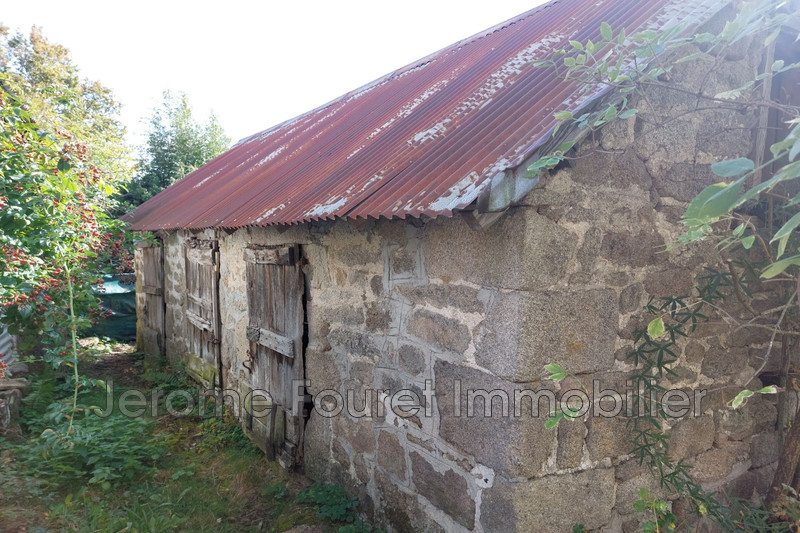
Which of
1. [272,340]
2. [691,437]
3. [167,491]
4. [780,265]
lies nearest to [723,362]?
[691,437]

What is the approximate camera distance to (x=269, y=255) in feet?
12.7

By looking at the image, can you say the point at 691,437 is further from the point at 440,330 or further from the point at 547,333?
the point at 440,330

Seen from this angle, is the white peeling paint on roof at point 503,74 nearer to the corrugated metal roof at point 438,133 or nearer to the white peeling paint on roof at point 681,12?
the corrugated metal roof at point 438,133


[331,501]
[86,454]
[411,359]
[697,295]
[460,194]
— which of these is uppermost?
[460,194]

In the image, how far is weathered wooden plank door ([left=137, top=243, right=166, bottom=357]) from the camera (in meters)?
7.30

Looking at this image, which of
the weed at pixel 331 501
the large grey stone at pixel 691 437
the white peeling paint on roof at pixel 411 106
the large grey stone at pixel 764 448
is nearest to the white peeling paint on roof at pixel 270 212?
the white peeling paint on roof at pixel 411 106

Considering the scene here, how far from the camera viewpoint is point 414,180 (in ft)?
7.98

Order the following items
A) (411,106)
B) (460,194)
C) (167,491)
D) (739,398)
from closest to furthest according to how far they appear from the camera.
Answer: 1. (739,398)
2. (460,194)
3. (167,491)
4. (411,106)

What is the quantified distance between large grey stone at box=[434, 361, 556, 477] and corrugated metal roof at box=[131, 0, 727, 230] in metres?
0.85

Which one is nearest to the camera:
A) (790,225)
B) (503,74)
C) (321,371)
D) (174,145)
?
(790,225)

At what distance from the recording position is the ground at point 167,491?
10.4 ft

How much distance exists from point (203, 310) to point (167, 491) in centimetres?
243

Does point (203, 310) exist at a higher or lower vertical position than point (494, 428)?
higher

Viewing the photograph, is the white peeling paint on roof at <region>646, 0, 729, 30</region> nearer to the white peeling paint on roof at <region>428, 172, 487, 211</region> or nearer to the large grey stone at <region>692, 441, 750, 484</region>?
the white peeling paint on roof at <region>428, 172, 487, 211</region>
